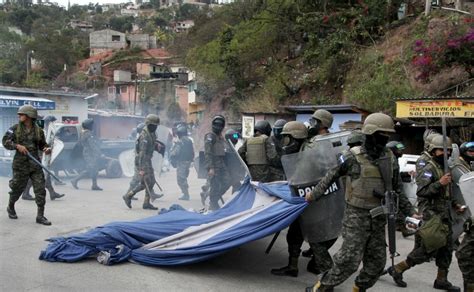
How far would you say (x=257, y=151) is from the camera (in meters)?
7.71

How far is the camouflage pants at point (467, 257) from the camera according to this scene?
16.5ft

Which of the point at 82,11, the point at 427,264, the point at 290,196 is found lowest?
the point at 427,264

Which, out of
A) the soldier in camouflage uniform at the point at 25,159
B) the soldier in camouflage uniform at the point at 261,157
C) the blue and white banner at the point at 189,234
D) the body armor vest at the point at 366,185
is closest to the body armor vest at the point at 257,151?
the soldier in camouflage uniform at the point at 261,157

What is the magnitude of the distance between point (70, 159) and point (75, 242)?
30.3 feet

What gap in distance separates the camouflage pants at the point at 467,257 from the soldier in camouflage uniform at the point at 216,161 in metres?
5.16

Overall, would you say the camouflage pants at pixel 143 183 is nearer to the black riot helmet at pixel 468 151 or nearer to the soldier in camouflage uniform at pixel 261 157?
the soldier in camouflage uniform at pixel 261 157

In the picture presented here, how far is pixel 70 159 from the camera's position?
14.8 meters

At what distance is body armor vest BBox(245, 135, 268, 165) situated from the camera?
7.70 meters

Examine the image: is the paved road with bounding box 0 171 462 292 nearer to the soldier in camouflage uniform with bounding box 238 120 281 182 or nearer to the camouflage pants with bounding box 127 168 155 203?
the soldier in camouflage uniform with bounding box 238 120 281 182

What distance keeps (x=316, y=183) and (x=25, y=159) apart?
16.5 feet

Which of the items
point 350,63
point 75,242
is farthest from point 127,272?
point 350,63

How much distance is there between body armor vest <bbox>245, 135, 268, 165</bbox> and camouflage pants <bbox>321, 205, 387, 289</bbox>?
10.2ft

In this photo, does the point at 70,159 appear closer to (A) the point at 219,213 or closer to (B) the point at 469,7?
(A) the point at 219,213

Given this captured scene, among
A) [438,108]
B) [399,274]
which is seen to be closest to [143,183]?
[399,274]
